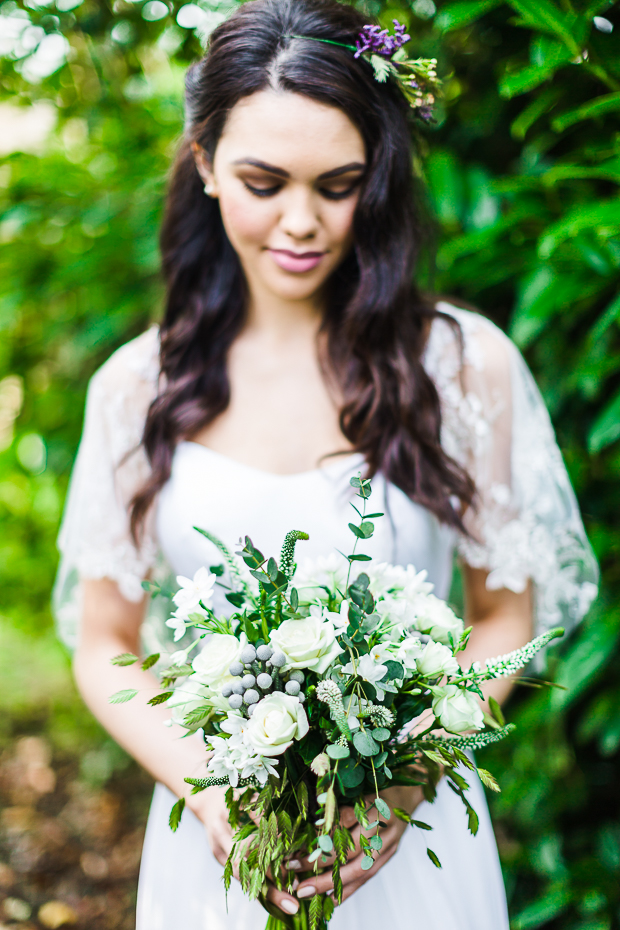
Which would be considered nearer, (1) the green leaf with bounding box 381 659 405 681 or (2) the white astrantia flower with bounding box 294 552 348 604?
(1) the green leaf with bounding box 381 659 405 681

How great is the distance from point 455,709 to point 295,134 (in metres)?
0.98

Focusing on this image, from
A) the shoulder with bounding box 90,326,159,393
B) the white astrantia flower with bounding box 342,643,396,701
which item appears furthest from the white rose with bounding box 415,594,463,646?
the shoulder with bounding box 90,326,159,393

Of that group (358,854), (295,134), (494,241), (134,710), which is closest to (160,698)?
(358,854)

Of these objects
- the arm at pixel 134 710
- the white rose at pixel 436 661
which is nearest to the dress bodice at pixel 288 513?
the arm at pixel 134 710

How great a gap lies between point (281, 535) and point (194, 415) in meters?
0.34

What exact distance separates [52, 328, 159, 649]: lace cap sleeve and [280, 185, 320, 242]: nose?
53 cm

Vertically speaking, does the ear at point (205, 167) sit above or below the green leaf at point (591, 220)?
below

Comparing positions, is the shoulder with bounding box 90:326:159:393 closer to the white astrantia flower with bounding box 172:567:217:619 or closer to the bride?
the bride

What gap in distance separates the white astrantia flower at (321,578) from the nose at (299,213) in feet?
2.03

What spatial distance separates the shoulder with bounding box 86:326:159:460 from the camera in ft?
5.23

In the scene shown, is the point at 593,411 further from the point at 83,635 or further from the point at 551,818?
the point at 83,635

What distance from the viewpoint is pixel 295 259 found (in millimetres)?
1342

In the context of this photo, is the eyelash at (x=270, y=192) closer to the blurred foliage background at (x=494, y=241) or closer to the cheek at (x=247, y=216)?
the cheek at (x=247, y=216)

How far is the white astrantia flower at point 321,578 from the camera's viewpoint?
3.25 ft
